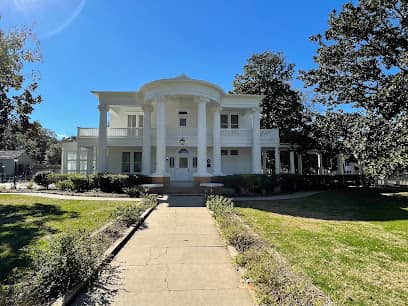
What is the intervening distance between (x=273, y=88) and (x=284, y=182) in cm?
1462

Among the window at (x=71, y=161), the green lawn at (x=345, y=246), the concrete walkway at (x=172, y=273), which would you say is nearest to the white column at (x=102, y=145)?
the window at (x=71, y=161)

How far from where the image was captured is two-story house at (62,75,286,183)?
16406 mm

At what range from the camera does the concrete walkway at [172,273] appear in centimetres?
335

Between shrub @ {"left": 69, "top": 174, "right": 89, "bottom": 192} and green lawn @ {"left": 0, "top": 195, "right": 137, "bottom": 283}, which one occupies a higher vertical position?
shrub @ {"left": 69, "top": 174, "right": 89, "bottom": 192}

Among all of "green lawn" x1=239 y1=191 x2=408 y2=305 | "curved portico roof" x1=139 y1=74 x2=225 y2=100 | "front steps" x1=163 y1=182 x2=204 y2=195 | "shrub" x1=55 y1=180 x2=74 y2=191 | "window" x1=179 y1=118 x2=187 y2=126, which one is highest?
"curved portico roof" x1=139 y1=74 x2=225 y2=100

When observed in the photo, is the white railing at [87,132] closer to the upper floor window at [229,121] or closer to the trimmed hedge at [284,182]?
the upper floor window at [229,121]

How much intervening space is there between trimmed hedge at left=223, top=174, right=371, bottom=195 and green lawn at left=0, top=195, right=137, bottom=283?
8353 millimetres

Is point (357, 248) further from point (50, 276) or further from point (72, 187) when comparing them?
point (72, 187)

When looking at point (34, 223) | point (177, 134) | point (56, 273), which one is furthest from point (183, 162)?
point (56, 273)

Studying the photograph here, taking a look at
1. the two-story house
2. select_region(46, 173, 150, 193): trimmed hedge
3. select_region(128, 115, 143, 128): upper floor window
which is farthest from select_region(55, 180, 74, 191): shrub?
select_region(128, 115, 143, 128): upper floor window

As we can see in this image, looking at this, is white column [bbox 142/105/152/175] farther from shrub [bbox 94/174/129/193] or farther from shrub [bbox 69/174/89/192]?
shrub [bbox 69/174/89/192]

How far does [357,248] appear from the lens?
5617 mm

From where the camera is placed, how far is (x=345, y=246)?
18.9 ft

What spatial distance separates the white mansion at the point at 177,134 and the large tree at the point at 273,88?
666 cm
